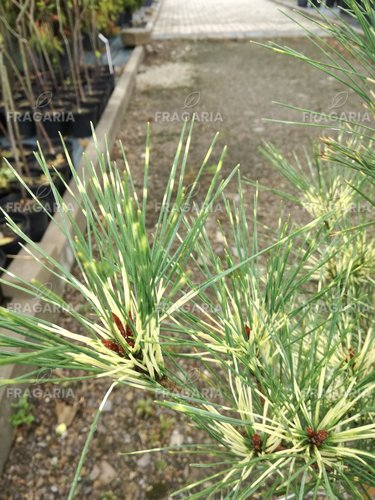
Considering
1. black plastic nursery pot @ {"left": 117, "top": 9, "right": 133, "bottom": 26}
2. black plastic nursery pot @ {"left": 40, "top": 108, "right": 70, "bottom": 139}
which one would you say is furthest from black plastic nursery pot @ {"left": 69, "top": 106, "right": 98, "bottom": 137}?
black plastic nursery pot @ {"left": 117, "top": 9, "right": 133, "bottom": 26}

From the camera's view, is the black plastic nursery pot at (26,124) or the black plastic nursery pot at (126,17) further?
the black plastic nursery pot at (126,17)

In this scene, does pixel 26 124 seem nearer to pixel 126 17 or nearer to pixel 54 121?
pixel 54 121

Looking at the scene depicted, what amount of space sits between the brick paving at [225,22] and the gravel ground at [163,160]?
44 centimetres

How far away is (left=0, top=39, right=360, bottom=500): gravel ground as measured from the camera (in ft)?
4.80

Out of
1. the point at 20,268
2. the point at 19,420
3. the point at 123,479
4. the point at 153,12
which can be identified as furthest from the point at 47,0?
the point at 153,12

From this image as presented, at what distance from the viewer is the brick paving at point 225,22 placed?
22.3 feet

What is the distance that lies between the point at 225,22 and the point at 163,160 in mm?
6244

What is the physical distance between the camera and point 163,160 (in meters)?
3.34

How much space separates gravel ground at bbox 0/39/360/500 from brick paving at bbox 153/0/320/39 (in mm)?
442

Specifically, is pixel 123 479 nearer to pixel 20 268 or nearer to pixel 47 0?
Answer: pixel 20 268

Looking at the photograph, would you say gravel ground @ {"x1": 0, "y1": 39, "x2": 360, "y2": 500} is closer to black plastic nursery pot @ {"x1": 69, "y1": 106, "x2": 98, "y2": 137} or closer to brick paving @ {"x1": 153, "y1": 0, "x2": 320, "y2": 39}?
black plastic nursery pot @ {"x1": 69, "y1": 106, "x2": 98, "y2": 137}

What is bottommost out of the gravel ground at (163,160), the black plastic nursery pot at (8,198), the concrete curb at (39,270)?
the gravel ground at (163,160)

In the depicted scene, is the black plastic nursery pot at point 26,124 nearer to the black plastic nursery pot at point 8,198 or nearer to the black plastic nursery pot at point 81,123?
the black plastic nursery pot at point 81,123

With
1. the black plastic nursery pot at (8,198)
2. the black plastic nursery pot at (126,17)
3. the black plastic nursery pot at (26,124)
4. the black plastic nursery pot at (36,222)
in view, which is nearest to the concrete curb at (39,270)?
the black plastic nursery pot at (36,222)
